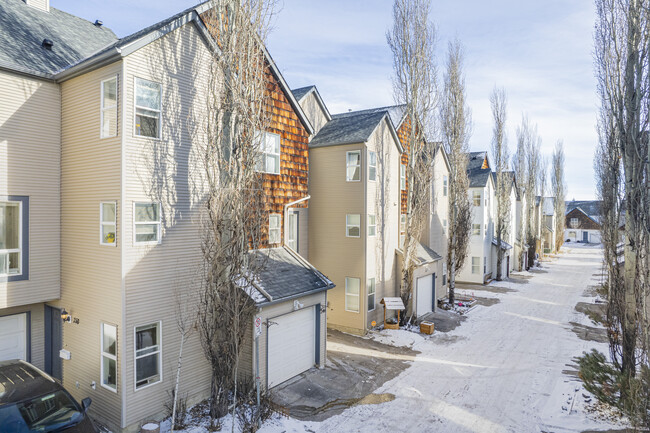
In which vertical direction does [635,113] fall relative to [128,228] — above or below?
above

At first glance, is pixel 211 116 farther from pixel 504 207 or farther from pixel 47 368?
pixel 504 207

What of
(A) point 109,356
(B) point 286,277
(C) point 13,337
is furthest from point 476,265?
(C) point 13,337

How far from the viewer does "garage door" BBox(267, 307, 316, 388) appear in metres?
11.6

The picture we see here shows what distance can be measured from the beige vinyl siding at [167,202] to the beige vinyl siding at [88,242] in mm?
274

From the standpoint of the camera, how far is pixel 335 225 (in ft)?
57.8

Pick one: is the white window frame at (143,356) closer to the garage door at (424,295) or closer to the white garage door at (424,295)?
the white garage door at (424,295)

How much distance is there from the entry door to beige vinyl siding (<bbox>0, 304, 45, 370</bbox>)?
9 cm

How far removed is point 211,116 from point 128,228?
11.8 feet

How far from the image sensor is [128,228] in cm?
896

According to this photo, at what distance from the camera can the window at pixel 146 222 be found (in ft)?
30.2

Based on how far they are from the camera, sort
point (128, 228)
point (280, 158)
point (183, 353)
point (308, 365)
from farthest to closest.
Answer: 1. point (280, 158)
2. point (308, 365)
3. point (183, 353)
4. point (128, 228)

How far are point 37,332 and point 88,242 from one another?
10.7ft

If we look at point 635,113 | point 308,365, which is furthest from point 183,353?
point 635,113

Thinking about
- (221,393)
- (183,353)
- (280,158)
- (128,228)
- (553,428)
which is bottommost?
(553,428)
